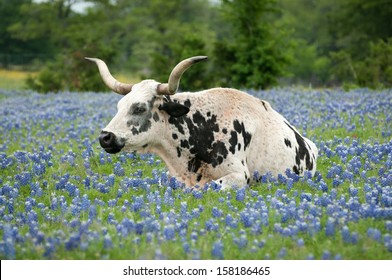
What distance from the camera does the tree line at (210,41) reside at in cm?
2758

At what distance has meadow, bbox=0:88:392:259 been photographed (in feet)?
16.4

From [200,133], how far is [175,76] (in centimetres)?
97

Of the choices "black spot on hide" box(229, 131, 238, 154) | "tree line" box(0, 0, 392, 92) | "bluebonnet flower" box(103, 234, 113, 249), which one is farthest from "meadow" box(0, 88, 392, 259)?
"tree line" box(0, 0, 392, 92)

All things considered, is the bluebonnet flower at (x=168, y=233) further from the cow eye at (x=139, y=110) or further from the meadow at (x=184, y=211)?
the cow eye at (x=139, y=110)

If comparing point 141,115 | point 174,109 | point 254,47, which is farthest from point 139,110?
point 254,47

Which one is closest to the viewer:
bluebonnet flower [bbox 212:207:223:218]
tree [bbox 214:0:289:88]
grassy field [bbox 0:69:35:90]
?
bluebonnet flower [bbox 212:207:223:218]

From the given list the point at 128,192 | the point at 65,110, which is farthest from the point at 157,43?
the point at 128,192

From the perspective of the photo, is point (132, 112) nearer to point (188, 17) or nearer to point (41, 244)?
point (41, 244)

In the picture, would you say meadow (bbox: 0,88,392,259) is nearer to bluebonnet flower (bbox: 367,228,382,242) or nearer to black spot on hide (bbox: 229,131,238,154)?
bluebonnet flower (bbox: 367,228,382,242)

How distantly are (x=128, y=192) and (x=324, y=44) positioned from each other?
238 ft

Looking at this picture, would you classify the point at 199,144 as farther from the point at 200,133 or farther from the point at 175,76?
the point at 175,76

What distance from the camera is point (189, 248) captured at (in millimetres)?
4992

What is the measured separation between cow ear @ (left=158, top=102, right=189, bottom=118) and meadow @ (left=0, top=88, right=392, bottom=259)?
2.98 ft

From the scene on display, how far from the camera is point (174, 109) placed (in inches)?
289
